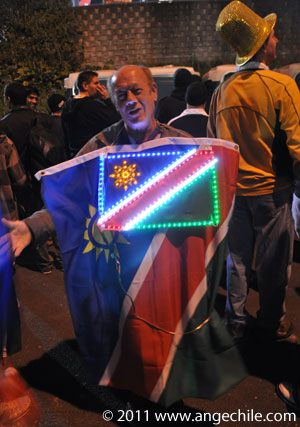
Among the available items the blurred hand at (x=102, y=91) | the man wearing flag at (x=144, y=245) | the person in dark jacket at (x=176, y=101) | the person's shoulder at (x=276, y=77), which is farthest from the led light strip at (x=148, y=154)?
the person in dark jacket at (x=176, y=101)

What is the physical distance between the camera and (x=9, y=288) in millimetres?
2201

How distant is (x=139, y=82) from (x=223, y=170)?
65cm

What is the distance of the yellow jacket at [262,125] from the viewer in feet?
7.91

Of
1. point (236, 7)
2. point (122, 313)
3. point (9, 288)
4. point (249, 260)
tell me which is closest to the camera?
point (122, 313)

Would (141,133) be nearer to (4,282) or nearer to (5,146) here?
(4,282)

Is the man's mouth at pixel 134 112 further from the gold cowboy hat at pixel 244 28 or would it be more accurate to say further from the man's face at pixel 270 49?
the man's face at pixel 270 49

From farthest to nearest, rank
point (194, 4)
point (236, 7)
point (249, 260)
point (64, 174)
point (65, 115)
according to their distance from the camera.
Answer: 1. point (194, 4)
2. point (65, 115)
3. point (249, 260)
4. point (236, 7)
5. point (64, 174)

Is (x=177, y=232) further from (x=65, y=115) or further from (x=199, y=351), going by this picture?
(x=65, y=115)

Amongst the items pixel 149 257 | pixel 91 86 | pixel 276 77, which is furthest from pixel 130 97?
pixel 91 86

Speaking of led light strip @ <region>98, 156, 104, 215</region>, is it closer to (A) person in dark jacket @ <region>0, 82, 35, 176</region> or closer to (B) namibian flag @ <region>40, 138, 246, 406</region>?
(B) namibian flag @ <region>40, 138, 246, 406</region>

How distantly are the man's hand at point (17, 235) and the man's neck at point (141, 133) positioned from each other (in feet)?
2.46

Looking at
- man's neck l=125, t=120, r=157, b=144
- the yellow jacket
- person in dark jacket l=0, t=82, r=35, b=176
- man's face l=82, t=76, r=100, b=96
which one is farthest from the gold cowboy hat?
person in dark jacket l=0, t=82, r=35, b=176

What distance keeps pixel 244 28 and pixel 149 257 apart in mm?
1753

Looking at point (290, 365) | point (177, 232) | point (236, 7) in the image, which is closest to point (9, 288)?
point (177, 232)
